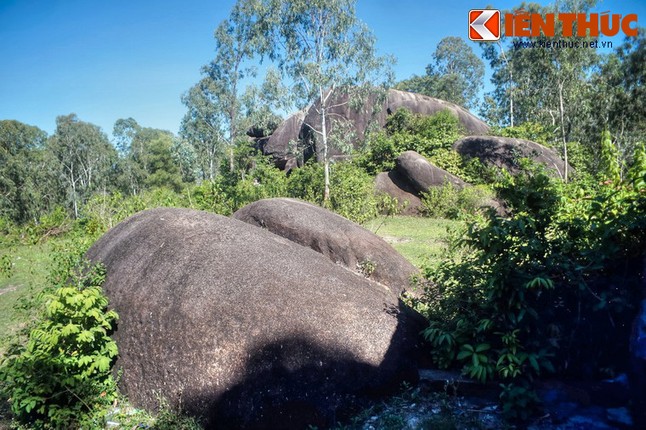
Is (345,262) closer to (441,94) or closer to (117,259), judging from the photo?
(117,259)

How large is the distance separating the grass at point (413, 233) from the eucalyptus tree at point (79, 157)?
101ft

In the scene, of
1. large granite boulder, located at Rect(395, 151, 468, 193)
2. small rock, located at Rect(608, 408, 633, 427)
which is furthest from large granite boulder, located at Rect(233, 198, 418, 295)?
large granite boulder, located at Rect(395, 151, 468, 193)

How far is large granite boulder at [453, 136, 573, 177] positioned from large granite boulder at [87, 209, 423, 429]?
17.0 meters

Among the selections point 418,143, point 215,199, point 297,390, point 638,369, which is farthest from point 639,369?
point 418,143

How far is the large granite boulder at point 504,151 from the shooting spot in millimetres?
19406

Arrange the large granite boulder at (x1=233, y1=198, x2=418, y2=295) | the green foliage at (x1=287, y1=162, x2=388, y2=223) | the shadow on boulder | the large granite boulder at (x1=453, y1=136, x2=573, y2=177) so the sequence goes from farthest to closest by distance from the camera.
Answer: the large granite boulder at (x1=453, y1=136, x2=573, y2=177) → the green foliage at (x1=287, y1=162, x2=388, y2=223) → the large granite boulder at (x1=233, y1=198, x2=418, y2=295) → the shadow on boulder

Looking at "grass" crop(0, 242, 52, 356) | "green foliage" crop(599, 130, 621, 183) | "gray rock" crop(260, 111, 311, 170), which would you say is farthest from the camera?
"gray rock" crop(260, 111, 311, 170)

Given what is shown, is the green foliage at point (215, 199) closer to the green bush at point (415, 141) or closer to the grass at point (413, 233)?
the grass at point (413, 233)

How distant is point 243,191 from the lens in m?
13.4

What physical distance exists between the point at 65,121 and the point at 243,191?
40.7 m

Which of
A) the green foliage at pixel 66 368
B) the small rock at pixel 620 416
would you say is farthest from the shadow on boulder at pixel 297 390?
the small rock at pixel 620 416

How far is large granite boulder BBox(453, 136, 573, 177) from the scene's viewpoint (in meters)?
19.4

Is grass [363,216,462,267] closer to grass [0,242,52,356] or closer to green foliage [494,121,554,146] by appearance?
grass [0,242,52,356]

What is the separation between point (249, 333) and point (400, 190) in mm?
16040
